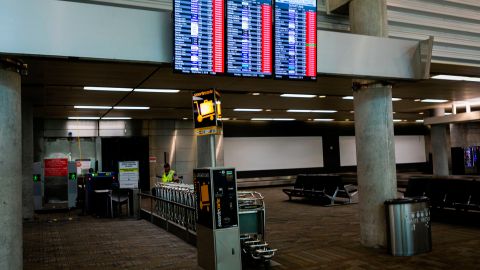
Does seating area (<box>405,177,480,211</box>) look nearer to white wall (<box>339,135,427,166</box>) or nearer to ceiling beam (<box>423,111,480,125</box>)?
ceiling beam (<box>423,111,480,125</box>)

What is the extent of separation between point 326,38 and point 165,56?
2.72 meters

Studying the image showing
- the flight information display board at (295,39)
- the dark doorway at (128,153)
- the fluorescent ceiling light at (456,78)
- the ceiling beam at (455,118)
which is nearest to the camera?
the flight information display board at (295,39)

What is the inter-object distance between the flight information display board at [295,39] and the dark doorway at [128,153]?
1474 cm

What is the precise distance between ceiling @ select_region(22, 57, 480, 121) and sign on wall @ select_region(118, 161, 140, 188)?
6.54 ft

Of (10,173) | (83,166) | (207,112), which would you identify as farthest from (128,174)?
(10,173)

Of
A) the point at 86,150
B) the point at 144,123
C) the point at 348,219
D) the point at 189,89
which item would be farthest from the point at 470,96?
the point at 86,150

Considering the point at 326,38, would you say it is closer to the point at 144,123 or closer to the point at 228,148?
the point at 144,123

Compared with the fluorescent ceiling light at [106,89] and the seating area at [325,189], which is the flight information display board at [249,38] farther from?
the seating area at [325,189]

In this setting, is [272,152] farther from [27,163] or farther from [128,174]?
[27,163]

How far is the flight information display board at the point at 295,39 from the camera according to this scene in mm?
6387

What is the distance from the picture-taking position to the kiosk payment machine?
610cm

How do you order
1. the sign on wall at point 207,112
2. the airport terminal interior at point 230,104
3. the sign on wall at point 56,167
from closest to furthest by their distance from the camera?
the airport terminal interior at point 230,104
the sign on wall at point 207,112
the sign on wall at point 56,167

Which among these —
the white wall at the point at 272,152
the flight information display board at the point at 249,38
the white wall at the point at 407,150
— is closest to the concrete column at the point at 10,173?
the flight information display board at the point at 249,38

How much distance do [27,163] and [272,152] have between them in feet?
49.3
